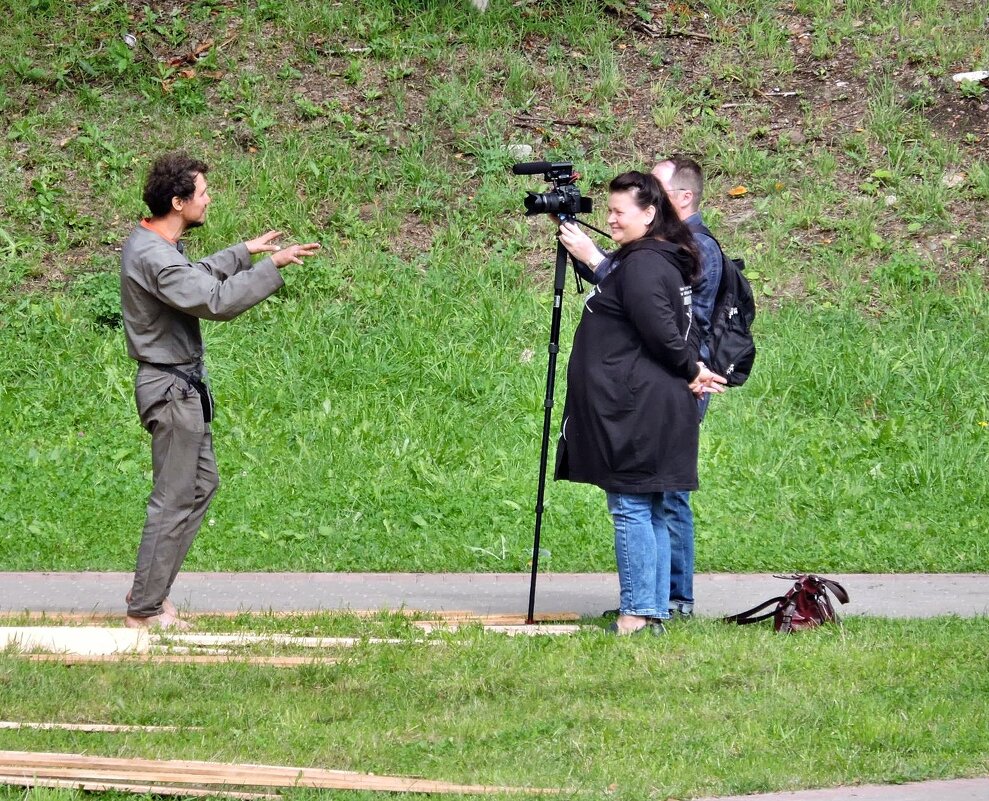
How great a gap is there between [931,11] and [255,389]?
8.64 meters

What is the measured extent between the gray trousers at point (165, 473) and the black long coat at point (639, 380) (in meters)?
1.68

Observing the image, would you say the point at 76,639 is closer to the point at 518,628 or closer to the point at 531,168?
the point at 518,628

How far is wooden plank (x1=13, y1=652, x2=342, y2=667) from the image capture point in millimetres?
5391

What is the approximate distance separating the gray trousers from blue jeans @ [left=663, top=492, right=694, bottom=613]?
2.11 meters

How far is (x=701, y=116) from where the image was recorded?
13.1 metres

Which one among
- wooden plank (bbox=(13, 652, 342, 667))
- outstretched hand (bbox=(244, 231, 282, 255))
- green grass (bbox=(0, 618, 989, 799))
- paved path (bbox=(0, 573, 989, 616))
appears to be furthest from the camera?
paved path (bbox=(0, 573, 989, 616))

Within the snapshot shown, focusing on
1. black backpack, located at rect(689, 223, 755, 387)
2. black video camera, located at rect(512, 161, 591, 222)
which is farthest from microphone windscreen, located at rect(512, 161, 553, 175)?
black backpack, located at rect(689, 223, 755, 387)

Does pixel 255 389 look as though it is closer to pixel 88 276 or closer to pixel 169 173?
pixel 88 276

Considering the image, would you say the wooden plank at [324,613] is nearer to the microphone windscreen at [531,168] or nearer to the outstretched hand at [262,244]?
the outstretched hand at [262,244]

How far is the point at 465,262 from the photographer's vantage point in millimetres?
11445

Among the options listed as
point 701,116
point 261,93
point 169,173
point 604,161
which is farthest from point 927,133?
point 169,173

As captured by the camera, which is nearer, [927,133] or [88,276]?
[88,276]

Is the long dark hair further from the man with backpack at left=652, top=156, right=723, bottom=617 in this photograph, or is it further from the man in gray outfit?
the man in gray outfit

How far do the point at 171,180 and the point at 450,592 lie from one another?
2506mm
